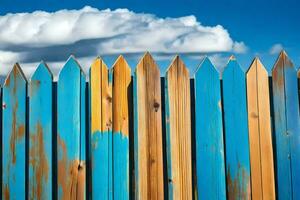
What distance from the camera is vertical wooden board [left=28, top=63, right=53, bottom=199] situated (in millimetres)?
3883

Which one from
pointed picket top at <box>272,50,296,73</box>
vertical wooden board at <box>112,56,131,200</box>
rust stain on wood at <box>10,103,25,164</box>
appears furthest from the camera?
pointed picket top at <box>272,50,296,73</box>

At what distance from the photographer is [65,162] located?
12.7ft

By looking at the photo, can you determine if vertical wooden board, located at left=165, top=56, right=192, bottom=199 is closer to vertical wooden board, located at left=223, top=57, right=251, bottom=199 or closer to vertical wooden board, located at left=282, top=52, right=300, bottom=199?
vertical wooden board, located at left=223, top=57, right=251, bottom=199

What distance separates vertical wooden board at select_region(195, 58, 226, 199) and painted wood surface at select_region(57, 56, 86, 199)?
3.41 feet

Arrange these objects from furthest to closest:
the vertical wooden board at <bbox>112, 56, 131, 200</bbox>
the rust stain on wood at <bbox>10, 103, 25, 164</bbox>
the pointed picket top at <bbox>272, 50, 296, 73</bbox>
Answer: the pointed picket top at <bbox>272, 50, 296, 73</bbox> → the rust stain on wood at <bbox>10, 103, 25, 164</bbox> → the vertical wooden board at <bbox>112, 56, 131, 200</bbox>

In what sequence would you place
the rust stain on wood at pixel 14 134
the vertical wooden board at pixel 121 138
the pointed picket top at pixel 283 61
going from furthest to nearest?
the pointed picket top at pixel 283 61, the rust stain on wood at pixel 14 134, the vertical wooden board at pixel 121 138

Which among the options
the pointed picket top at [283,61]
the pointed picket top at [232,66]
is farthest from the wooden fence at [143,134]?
the pointed picket top at [283,61]

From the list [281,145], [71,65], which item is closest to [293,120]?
[281,145]

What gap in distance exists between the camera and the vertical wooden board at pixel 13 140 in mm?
3941

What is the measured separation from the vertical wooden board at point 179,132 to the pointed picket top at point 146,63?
5.9 inches

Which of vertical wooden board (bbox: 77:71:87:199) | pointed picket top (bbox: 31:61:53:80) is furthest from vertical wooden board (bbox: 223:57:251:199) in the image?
pointed picket top (bbox: 31:61:53:80)

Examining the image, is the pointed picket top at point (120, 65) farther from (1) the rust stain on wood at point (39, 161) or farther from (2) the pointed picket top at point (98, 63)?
(1) the rust stain on wood at point (39, 161)

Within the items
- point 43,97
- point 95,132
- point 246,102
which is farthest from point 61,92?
point 246,102

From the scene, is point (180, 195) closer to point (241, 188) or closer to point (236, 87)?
point (241, 188)
